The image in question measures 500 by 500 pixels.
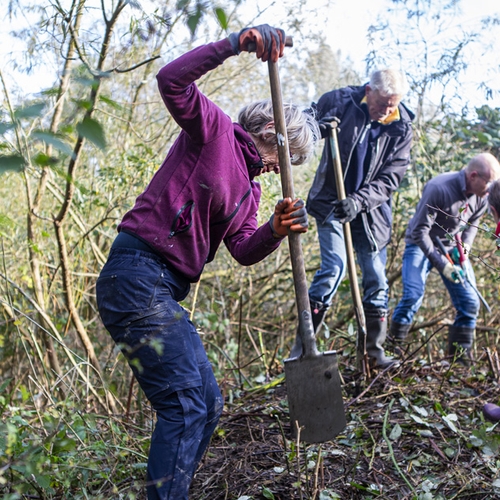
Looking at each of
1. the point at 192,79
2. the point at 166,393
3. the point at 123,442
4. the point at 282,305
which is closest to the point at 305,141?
the point at 192,79

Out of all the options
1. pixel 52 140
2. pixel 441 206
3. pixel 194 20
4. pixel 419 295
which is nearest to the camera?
pixel 52 140

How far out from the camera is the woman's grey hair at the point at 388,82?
13.8 feet

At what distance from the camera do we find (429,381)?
4.29 meters

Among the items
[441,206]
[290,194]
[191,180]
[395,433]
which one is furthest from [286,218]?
[441,206]

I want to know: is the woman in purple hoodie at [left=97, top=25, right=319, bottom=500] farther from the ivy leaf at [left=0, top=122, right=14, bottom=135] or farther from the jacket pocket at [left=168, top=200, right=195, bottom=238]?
the ivy leaf at [left=0, top=122, right=14, bottom=135]

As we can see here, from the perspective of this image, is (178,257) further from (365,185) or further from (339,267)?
(365,185)

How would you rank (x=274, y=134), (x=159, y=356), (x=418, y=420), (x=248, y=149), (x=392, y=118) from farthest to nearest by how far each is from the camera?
(x=392, y=118), (x=418, y=420), (x=274, y=134), (x=248, y=149), (x=159, y=356)

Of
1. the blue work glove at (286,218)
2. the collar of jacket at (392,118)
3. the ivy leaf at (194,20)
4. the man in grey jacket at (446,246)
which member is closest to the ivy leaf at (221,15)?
the ivy leaf at (194,20)

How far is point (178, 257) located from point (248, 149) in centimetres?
57

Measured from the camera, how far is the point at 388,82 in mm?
4211

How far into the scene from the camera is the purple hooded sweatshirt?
86.7 inches

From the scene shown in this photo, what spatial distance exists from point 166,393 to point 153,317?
0.92ft

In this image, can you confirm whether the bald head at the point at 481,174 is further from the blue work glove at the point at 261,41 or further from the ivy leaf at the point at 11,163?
the ivy leaf at the point at 11,163

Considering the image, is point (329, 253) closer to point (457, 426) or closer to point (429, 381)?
point (429, 381)
